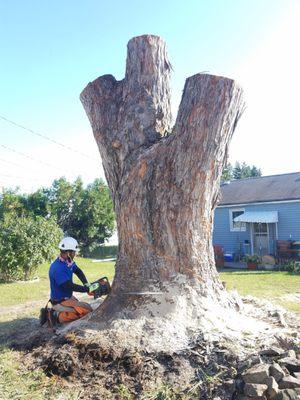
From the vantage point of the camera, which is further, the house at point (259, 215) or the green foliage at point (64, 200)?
the green foliage at point (64, 200)

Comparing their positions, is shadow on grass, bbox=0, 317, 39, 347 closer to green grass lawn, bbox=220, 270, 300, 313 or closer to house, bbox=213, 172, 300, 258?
green grass lawn, bbox=220, 270, 300, 313

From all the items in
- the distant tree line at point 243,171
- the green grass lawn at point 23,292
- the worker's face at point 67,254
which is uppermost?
the distant tree line at point 243,171

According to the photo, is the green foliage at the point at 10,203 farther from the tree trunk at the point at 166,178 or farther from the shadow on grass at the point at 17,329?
the tree trunk at the point at 166,178

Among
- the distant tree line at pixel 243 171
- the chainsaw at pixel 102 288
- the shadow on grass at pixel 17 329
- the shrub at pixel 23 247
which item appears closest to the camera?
the shadow on grass at pixel 17 329

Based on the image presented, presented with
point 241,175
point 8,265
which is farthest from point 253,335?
point 241,175

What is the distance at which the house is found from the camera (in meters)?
19.5

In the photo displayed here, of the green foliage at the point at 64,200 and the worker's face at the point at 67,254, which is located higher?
the green foliage at the point at 64,200

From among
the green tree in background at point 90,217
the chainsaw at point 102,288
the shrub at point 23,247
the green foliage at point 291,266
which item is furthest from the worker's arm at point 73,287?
the green tree in background at point 90,217

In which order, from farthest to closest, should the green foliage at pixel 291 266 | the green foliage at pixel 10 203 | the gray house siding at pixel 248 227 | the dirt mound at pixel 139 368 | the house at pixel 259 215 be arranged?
the green foliage at pixel 10 203 → the house at pixel 259 215 → the gray house siding at pixel 248 227 → the green foliage at pixel 291 266 → the dirt mound at pixel 139 368

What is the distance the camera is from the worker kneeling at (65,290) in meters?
6.08

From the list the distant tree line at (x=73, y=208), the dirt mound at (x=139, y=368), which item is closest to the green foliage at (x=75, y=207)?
the distant tree line at (x=73, y=208)

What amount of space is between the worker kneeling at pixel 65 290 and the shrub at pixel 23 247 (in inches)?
331

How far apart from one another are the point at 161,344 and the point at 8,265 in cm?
1046

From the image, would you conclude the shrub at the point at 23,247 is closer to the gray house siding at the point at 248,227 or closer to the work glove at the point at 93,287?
the work glove at the point at 93,287
